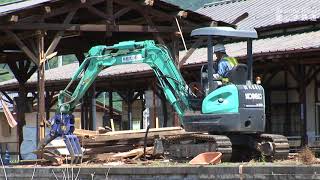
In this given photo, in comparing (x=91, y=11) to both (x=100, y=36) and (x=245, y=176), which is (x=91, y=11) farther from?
(x=245, y=176)

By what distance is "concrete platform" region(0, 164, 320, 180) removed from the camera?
10578mm

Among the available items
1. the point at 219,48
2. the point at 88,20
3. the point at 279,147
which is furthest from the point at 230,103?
the point at 88,20

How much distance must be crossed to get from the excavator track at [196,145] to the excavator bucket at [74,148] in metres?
2.25

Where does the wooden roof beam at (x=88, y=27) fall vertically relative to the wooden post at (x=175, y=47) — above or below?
above

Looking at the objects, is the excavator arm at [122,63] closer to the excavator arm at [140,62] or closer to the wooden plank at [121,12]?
the excavator arm at [140,62]

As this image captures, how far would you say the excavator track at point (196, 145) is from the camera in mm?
13867

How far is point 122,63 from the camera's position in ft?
56.6

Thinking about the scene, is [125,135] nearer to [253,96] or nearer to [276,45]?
[253,96]

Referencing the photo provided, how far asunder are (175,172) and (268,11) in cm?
2087

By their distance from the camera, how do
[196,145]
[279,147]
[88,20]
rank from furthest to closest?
1. [88,20]
2. [196,145]
3. [279,147]

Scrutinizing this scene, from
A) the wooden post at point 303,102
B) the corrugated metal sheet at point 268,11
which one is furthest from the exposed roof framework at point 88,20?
the corrugated metal sheet at point 268,11

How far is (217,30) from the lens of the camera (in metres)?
14.3

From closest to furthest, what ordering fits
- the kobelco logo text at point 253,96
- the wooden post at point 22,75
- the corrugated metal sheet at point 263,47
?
the kobelco logo text at point 253,96 → the corrugated metal sheet at point 263,47 → the wooden post at point 22,75

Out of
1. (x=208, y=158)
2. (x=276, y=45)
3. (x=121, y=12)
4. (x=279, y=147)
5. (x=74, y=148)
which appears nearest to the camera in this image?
(x=208, y=158)
